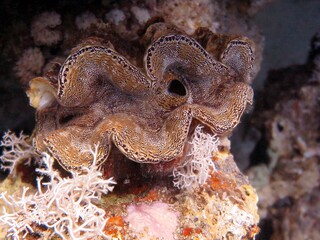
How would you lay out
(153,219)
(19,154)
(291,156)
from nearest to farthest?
(153,219) → (19,154) → (291,156)

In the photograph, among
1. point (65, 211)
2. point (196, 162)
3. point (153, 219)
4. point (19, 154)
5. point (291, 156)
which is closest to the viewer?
point (65, 211)

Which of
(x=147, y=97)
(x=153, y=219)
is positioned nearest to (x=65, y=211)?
(x=153, y=219)

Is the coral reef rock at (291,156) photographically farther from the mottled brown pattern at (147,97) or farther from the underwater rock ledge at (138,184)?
the mottled brown pattern at (147,97)

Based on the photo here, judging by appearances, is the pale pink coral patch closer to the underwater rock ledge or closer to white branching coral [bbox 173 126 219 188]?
the underwater rock ledge

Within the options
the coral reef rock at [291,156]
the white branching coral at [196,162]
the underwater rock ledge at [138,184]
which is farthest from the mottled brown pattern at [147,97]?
the coral reef rock at [291,156]

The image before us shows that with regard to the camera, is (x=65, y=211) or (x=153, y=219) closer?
(x=65, y=211)

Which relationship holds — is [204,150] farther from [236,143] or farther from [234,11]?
[236,143]

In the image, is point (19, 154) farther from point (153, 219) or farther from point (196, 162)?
point (196, 162)
